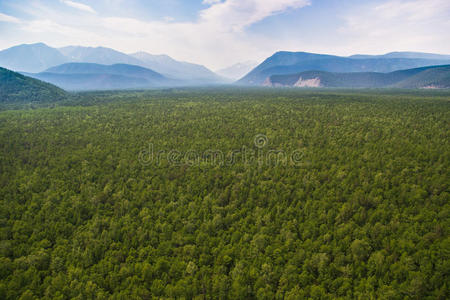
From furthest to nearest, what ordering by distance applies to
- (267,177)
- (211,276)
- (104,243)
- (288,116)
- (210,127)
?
(288,116) < (210,127) < (267,177) < (104,243) < (211,276)

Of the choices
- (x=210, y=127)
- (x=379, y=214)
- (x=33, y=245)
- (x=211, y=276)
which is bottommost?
(x=211, y=276)

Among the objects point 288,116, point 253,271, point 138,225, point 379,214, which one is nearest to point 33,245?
point 138,225

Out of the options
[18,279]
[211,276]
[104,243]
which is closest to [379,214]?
[211,276]

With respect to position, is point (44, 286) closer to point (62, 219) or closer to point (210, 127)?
point (62, 219)

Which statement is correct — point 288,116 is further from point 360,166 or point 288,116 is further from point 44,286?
point 44,286

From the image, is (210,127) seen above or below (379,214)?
above

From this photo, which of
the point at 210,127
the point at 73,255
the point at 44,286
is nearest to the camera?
the point at 44,286

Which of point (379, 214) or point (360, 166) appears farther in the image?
point (360, 166)
